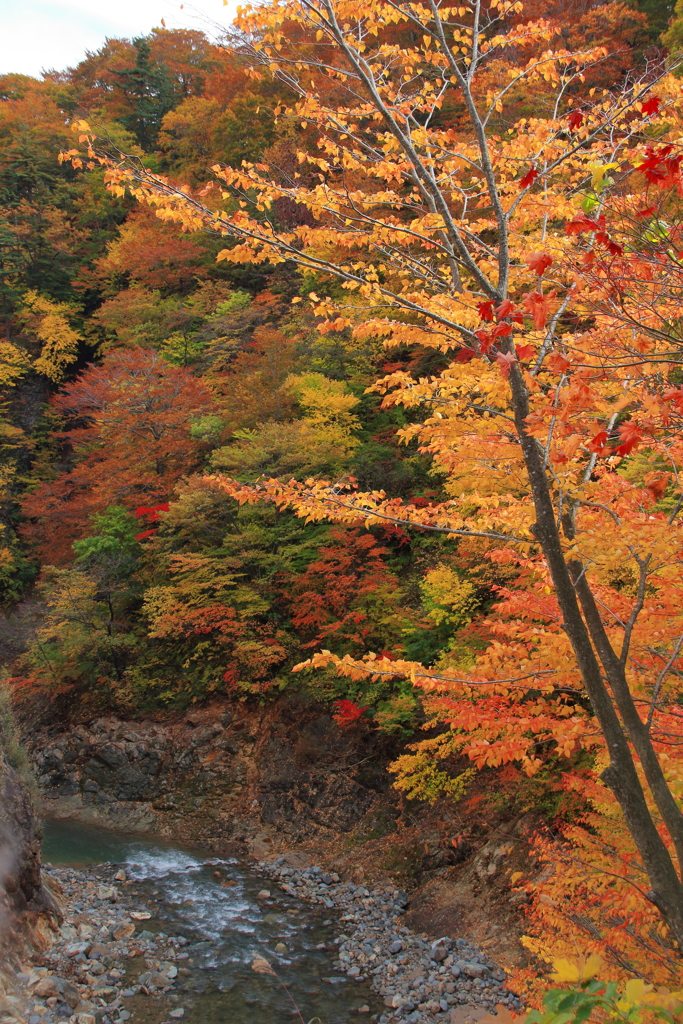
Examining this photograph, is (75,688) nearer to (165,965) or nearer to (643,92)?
(165,965)

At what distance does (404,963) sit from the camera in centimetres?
772

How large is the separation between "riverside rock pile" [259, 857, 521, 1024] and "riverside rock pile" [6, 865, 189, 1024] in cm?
223

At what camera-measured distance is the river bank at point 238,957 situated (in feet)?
21.8

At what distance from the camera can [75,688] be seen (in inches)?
635

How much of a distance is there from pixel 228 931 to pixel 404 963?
8.49 ft

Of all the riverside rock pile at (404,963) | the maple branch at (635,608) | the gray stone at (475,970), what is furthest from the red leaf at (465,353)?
the gray stone at (475,970)

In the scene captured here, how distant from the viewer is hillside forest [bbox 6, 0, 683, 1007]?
10.9 ft

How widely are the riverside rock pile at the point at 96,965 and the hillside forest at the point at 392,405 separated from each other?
4.06 m

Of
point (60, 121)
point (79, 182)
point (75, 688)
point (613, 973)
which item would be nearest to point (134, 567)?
point (75, 688)

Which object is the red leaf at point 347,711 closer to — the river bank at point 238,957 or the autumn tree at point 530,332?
the river bank at point 238,957

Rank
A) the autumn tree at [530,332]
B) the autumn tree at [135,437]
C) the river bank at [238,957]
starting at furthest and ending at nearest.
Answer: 1. the autumn tree at [135,437]
2. the river bank at [238,957]
3. the autumn tree at [530,332]

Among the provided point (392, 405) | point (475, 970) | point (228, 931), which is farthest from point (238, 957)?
point (392, 405)

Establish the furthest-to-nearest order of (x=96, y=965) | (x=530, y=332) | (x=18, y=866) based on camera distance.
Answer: (x=18, y=866) < (x=96, y=965) < (x=530, y=332)

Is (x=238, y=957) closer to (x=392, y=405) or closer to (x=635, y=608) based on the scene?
(x=635, y=608)
